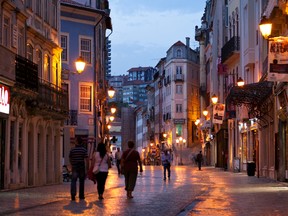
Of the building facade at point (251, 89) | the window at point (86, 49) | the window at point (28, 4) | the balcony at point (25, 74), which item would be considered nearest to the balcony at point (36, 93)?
the balcony at point (25, 74)

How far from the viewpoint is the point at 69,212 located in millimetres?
16812

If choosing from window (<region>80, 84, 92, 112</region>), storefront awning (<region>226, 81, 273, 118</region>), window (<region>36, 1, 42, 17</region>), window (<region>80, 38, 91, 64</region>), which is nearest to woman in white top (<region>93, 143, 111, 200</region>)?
window (<region>36, 1, 42, 17</region>)

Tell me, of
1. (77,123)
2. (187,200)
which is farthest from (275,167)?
(77,123)

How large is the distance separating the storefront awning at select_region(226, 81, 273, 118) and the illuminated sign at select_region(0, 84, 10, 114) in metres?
15.4

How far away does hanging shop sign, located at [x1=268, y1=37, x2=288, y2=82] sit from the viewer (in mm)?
23547

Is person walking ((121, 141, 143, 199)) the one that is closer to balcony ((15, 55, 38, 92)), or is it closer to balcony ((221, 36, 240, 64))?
balcony ((15, 55, 38, 92))

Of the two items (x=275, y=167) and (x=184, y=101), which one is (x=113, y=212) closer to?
(x=275, y=167)

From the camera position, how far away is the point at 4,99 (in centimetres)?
2766

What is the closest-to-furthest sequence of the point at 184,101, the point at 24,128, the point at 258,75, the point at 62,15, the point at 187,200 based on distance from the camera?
the point at 187,200 < the point at 24,128 < the point at 258,75 < the point at 62,15 < the point at 184,101

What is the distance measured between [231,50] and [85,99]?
11724 millimetres

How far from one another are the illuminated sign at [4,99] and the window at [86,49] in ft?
90.7

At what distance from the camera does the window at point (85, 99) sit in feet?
184

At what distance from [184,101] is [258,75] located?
74665mm

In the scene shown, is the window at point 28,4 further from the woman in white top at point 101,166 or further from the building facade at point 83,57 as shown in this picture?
the building facade at point 83,57
